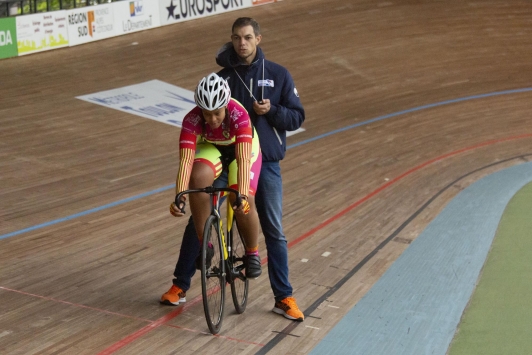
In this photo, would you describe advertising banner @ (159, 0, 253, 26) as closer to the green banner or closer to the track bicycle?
the green banner

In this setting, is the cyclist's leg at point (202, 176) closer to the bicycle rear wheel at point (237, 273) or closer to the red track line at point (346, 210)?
the bicycle rear wheel at point (237, 273)

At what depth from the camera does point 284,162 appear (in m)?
8.55

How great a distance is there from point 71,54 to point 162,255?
8.54 m

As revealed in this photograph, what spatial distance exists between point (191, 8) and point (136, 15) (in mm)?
1692

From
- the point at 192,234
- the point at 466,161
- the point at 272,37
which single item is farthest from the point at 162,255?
the point at 272,37

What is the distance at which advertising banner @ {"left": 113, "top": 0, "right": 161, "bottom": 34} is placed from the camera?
14.3m

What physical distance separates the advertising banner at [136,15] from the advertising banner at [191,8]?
0.21 m

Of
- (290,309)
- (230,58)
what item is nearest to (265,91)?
(230,58)

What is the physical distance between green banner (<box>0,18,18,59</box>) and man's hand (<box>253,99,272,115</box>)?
9.45 meters

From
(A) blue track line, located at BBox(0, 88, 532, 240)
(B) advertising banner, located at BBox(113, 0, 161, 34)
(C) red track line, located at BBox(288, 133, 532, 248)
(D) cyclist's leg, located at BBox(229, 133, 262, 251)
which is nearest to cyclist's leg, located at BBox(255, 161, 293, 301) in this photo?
(D) cyclist's leg, located at BBox(229, 133, 262, 251)

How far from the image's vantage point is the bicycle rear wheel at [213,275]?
3.46 meters

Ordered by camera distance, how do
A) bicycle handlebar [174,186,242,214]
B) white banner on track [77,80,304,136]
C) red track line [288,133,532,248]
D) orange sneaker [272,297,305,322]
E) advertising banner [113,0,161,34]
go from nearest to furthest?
bicycle handlebar [174,186,242,214]
orange sneaker [272,297,305,322]
red track line [288,133,532,248]
white banner on track [77,80,304,136]
advertising banner [113,0,161,34]

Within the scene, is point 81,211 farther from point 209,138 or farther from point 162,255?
point 209,138

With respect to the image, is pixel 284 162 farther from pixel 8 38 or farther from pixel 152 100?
pixel 8 38
